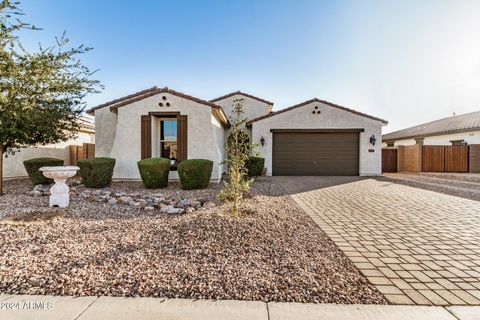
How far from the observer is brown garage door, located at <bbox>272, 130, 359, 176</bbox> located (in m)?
15.1

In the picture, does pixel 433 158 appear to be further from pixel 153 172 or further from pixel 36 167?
pixel 36 167

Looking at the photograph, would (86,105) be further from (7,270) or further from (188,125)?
(7,270)

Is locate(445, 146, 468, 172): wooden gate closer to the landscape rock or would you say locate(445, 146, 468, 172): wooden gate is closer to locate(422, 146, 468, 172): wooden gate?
locate(422, 146, 468, 172): wooden gate

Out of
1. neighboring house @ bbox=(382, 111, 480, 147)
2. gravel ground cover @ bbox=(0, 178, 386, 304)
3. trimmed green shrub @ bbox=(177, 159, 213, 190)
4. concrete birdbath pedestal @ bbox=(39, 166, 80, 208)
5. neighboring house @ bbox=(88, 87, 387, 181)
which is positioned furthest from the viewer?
neighboring house @ bbox=(382, 111, 480, 147)

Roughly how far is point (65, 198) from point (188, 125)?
5.72m

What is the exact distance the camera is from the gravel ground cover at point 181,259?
8.98 ft

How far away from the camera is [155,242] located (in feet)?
13.3

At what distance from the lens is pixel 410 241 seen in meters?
4.33

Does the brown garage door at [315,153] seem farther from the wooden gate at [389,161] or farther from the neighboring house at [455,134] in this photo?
the neighboring house at [455,134]

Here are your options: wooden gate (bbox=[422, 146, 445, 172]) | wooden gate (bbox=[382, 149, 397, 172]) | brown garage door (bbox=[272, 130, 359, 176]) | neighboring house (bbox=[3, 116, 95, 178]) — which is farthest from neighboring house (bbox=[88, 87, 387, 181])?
wooden gate (bbox=[422, 146, 445, 172])

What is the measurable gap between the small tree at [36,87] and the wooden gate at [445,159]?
21.4 metres

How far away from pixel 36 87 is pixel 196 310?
31.0 ft

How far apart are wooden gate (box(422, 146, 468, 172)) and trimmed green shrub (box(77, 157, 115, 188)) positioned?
2053cm

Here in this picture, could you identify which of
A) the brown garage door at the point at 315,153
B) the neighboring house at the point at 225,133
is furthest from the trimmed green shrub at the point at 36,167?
the brown garage door at the point at 315,153
